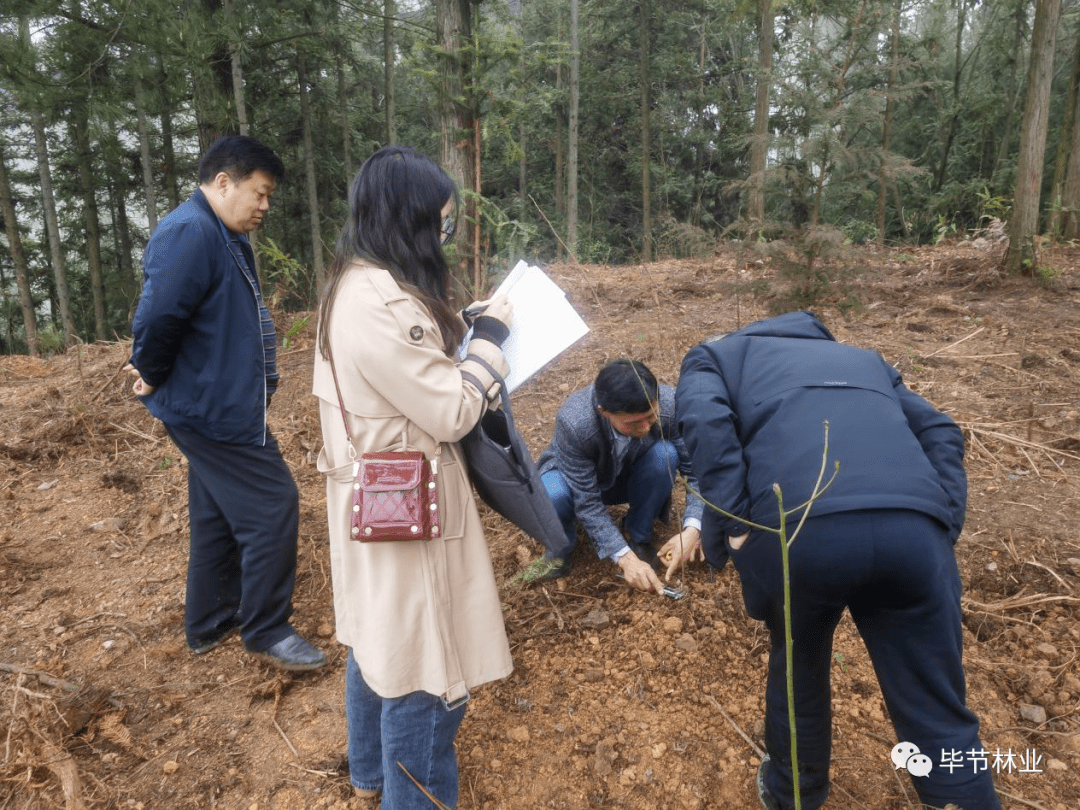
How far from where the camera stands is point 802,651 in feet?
5.17

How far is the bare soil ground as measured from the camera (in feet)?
6.77

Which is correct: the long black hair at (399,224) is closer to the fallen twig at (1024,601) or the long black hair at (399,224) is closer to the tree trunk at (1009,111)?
the fallen twig at (1024,601)

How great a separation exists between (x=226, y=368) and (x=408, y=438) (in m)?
1.13

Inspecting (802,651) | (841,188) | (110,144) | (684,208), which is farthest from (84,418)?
(684,208)

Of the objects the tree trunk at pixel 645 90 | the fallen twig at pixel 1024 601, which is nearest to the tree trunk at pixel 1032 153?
the fallen twig at pixel 1024 601

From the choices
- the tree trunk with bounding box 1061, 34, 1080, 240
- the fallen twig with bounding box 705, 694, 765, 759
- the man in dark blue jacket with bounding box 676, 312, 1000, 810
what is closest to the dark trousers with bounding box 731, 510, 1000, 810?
the man in dark blue jacket with bounding box 676, 312, 1000, 810

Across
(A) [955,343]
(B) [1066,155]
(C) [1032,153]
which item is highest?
(B) [1066,155]

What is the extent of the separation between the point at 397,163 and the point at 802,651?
4.81ft

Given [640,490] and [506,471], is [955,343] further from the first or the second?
[506,471]

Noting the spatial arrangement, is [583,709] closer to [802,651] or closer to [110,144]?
[802,651]

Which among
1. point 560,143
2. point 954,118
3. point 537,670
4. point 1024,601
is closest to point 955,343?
point 1024,601

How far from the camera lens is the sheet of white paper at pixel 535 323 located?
1.79 meters

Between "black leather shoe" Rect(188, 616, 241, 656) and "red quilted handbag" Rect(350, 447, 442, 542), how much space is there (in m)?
1.76

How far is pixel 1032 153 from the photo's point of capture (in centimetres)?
646
